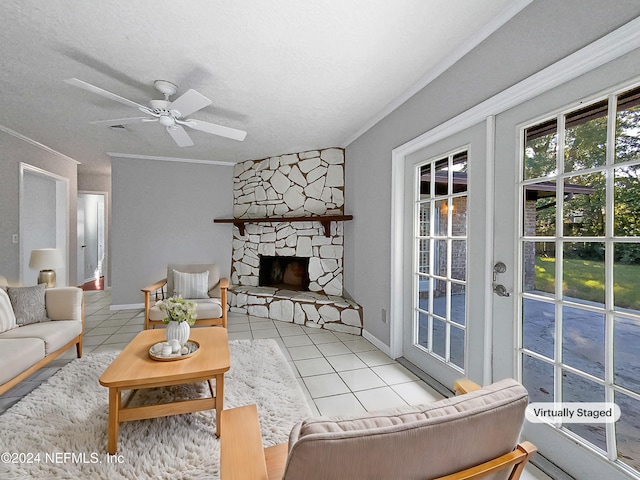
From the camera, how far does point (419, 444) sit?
0.63m

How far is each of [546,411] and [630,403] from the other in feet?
1.37

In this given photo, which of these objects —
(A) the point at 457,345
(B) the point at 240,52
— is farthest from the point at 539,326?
(B) the point at 240,52

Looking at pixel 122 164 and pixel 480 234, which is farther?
pixel 122 164

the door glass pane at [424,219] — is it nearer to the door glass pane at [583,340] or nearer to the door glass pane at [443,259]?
the door glass pane at [443,259]

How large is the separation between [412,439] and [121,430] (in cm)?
195

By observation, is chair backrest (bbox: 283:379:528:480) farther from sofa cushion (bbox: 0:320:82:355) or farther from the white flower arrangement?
sofa cushion (bbox: 0:320:82:355)

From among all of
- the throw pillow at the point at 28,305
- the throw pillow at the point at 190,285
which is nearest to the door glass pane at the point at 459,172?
the throw pillow at the point at 190,285

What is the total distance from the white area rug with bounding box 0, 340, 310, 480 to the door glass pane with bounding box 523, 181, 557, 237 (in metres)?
1.82

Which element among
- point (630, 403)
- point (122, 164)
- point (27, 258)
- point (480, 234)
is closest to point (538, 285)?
point (480, 234)

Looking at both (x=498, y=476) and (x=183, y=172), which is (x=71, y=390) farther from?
(x=183, y=172)

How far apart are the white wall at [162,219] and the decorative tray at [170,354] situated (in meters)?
2.97

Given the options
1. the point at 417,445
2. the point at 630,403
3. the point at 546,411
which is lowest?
the point at 546,411

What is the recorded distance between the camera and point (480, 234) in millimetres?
1931

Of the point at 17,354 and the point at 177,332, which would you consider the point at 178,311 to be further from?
the point at 17,354
